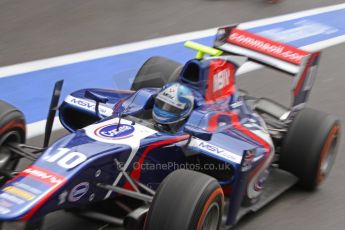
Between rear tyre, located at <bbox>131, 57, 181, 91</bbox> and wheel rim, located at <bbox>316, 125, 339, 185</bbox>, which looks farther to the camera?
rear tyre, located at <bbox>131, 57, 181, 91</bbox>

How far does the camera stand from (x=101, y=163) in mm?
4090

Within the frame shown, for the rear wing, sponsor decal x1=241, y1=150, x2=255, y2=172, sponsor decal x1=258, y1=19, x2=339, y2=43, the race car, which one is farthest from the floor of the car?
sponsor decal x1=258, y1=19, x2=339, y2=43

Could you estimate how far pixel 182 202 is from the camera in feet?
12.7

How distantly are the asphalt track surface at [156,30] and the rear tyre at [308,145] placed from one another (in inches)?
9.7

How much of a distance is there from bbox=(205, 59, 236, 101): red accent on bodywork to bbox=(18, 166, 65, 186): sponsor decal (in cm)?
157

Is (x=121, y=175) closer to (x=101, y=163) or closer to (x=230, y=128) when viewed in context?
(x=101, y=163)

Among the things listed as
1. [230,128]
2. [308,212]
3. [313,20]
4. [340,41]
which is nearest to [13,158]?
[230,128]

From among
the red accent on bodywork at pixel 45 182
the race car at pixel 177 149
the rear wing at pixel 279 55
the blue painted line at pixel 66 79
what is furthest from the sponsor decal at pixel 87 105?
the rear wing at pixel 279 55

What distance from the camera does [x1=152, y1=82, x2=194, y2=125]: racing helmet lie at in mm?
4715

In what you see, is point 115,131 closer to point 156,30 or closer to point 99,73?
point 99,73

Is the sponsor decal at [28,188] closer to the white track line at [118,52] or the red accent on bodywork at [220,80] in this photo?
the red accent on bodywork at [220,80]

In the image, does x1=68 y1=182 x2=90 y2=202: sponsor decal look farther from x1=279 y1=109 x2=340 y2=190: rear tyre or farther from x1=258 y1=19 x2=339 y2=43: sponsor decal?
x1=258 y1=19 x2=339 y2=43: sponsor decal

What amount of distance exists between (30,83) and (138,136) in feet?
11.0

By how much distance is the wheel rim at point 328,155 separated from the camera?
5371mm
